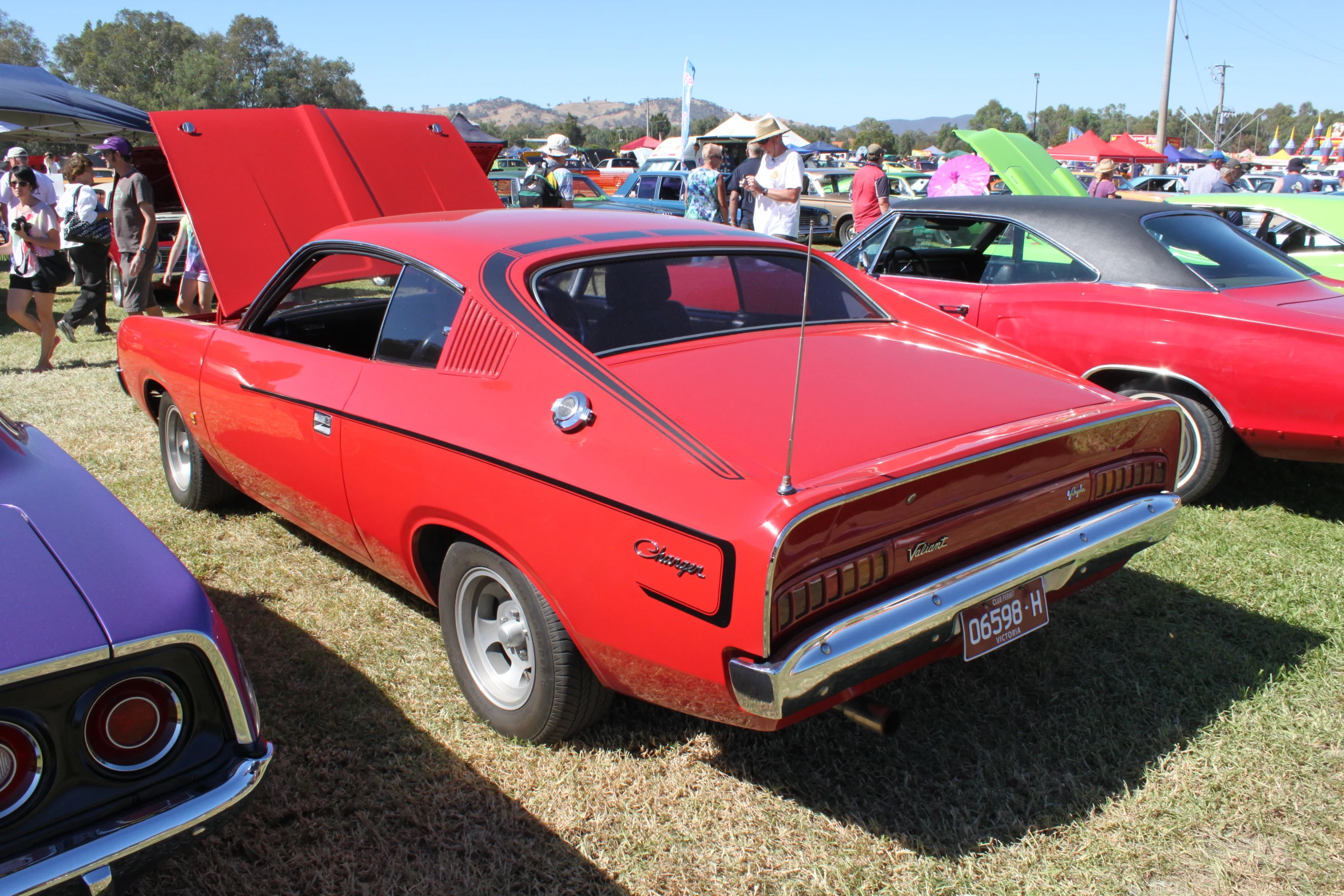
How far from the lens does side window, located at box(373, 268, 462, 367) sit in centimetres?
275

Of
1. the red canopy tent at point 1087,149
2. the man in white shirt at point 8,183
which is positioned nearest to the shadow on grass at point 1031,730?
the man in white shirt at point 8,183

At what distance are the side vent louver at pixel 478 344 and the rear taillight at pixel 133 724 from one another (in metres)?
1.20

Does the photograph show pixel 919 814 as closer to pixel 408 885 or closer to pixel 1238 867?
pixel 1238 867

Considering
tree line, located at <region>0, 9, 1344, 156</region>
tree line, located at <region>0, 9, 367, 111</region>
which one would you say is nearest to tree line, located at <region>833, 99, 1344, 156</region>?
tree line, located at <region>0, 9, 1344, 156</region>

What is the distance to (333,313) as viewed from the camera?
403cm

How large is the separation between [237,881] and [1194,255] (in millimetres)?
4948

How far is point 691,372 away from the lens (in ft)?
8.31

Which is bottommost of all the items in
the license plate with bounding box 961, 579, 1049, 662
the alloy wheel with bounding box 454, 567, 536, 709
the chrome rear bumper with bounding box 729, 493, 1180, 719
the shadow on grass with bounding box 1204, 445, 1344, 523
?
the shadow on grass with bounding box 1204, 445, 1344, 523

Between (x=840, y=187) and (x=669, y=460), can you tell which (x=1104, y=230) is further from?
(x=840, y=187)

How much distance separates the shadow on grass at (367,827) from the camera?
84.5 inches

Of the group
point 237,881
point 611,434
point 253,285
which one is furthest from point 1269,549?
point 253,285

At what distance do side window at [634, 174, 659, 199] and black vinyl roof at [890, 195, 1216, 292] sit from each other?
406 inches

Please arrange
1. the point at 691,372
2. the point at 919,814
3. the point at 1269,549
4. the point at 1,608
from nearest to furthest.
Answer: the point at 1,608 → the point at 919,814 → the point at 691,372 → the point at 1269,549

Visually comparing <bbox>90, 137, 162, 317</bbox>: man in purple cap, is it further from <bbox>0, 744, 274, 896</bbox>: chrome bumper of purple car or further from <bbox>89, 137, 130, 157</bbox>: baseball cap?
<bbox>0, 744, 274, 896</bbox>: chrome bumper of purple car
